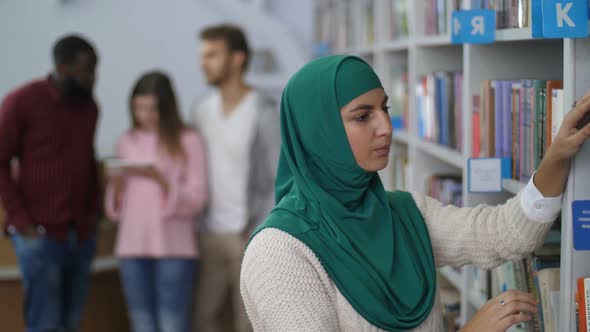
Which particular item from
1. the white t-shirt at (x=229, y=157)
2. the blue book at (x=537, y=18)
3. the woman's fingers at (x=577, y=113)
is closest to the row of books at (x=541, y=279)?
the woman's fingers at (x=577, y=113)

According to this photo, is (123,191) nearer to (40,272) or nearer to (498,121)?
(40,272)

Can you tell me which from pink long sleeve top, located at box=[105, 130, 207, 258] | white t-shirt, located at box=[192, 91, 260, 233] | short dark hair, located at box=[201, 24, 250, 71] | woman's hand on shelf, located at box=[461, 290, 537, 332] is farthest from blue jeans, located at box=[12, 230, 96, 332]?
woman's hand on shelf, located at box=[461, 290, 537, 332]

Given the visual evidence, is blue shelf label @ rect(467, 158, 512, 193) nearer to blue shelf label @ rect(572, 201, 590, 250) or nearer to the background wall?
blue shelf label @ rect(572, 201, 590, 250)

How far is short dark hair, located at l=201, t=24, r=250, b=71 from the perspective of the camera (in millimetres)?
4184

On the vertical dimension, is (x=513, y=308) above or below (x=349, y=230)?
below

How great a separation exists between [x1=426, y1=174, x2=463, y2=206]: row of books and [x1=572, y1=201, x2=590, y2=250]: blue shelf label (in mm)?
1262

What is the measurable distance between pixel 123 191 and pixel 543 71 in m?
2.35

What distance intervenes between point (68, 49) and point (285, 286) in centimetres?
230

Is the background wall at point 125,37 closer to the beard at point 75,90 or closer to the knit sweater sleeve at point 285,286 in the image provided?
the beard at point 75,90

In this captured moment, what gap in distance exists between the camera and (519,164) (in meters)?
2.22

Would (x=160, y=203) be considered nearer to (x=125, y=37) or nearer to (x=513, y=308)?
(x=125, y=37)

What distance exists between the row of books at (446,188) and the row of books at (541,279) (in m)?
0.56

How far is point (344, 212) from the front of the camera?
1752 millimetres

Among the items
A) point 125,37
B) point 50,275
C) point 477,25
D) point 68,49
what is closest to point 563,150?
point 477,25
